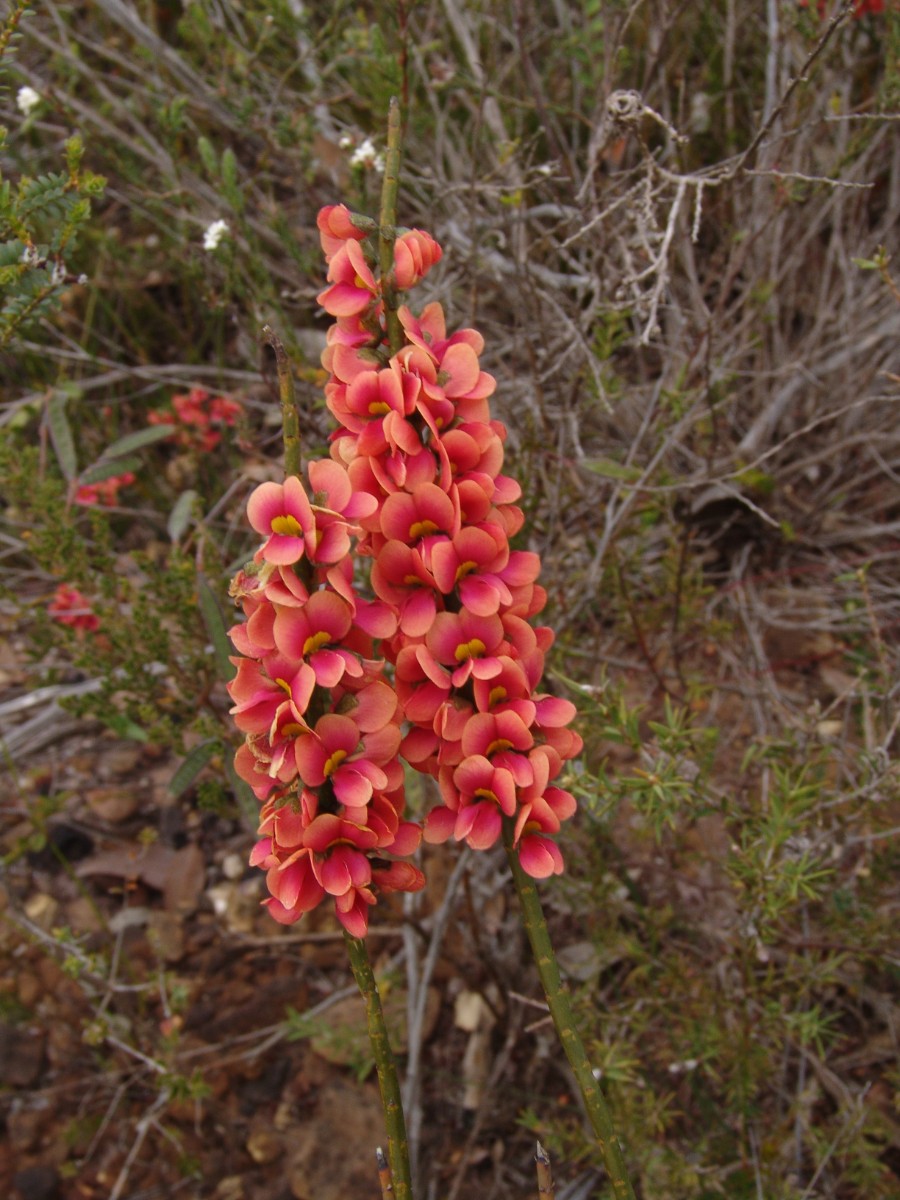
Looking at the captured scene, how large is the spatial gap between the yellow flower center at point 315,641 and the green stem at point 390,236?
0.90ft

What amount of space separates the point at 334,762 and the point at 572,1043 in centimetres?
33

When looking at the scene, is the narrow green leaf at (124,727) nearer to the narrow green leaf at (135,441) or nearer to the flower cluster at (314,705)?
the narrow green leaf at (135,441)

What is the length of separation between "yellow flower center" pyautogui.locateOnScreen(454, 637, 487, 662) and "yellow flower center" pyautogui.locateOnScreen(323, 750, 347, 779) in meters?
0.14

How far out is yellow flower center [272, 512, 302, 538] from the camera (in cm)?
82

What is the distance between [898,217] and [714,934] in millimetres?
1978

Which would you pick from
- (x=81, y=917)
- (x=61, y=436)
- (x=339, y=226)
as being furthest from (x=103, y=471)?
(x=339, y=226)

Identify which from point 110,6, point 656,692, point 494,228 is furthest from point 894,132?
point 110,6

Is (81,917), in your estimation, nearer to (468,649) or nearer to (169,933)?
(169,933)

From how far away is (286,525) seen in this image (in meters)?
0.83

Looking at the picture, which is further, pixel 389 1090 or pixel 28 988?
pixel 28 988

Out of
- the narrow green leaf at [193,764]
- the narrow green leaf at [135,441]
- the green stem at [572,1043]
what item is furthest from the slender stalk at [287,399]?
the narrow green leaf at [135,441]

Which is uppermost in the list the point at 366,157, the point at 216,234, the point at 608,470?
the point at 366,157

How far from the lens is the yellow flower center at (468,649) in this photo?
2.96 feet

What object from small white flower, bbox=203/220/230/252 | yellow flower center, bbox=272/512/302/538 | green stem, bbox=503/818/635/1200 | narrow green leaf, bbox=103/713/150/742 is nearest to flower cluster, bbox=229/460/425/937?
yellow flower center, bbox=272/512/302/538
